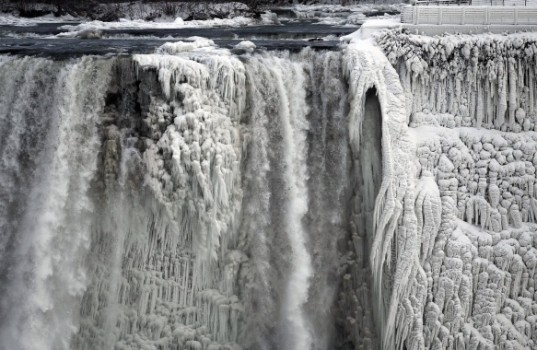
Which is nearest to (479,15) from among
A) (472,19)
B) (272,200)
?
(472,19)

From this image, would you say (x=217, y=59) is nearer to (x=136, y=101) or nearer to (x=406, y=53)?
(x=136, y=101)

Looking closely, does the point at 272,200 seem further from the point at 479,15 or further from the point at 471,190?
the point at 479,15

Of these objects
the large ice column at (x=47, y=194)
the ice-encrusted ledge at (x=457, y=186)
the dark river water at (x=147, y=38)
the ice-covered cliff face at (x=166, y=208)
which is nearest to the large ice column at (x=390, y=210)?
the ice-encrusted ledge at (x=457, y=186)

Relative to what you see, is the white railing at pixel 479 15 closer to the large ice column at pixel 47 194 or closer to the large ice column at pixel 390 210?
the large ice column at pixel 390 210

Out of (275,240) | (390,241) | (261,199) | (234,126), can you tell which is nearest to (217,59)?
(234,126)

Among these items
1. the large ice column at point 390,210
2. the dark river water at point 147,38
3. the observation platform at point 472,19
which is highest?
the observation platform at point 472,19
